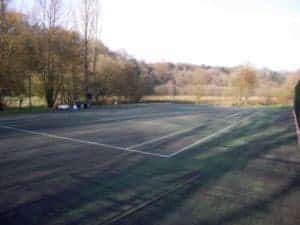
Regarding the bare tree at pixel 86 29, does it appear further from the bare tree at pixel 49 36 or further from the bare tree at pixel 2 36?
the bare tree at pixel 2 36

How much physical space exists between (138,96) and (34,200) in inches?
1092

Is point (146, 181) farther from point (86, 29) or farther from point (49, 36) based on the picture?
point (86, 29)

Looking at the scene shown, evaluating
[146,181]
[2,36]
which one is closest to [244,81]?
[2,36]

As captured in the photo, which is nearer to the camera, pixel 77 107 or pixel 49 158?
pixel 49 158

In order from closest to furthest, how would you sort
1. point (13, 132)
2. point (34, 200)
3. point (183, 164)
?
point (34, 200), point (183, 164), point (13, 132)

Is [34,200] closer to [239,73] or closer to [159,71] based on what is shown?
[239,73]

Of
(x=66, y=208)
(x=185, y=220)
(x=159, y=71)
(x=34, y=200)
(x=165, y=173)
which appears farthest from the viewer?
(x=159, y=71)

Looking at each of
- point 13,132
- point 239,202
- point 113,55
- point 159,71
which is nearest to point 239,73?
point 113,55

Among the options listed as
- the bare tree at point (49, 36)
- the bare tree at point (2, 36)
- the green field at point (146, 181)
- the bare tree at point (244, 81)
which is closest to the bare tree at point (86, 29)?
the bare tree at point (49, 36)

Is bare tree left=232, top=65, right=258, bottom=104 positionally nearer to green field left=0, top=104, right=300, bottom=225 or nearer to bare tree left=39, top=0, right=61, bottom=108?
bare tree left=39, top=0, right=61, bottom=108

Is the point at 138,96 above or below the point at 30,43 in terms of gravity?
below

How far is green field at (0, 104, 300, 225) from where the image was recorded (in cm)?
312

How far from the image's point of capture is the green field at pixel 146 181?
10.2ft

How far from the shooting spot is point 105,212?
312 cm
